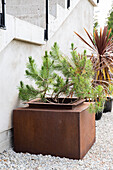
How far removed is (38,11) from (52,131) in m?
1.72

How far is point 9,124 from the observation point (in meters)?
2.49

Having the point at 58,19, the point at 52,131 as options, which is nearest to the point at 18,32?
the point at 52,131

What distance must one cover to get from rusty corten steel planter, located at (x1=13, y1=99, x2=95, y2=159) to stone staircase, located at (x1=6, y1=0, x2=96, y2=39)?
1.28m

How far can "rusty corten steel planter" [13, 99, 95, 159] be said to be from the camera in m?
2.27

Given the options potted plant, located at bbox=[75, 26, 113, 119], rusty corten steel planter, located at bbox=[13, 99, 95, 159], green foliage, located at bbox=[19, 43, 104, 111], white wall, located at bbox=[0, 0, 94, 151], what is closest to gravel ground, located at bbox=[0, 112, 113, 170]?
rusty corten steel planter, located at bbox=[13, 99, 95, 159]

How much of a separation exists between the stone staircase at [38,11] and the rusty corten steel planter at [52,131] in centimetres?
128

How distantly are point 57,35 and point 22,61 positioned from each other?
1.20 m

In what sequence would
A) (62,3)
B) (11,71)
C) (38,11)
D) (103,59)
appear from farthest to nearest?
(103,59) < (62,3) < (38,11) < (11,71)

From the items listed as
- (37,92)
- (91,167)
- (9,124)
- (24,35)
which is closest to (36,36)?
(24,35)

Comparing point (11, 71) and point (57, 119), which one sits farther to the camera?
point (11, 71)

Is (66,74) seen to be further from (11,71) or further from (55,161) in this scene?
(55,161)

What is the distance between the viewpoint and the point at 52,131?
91.5 inches

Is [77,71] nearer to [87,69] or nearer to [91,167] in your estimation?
[87,69]

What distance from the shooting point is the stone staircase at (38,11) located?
129 inches
